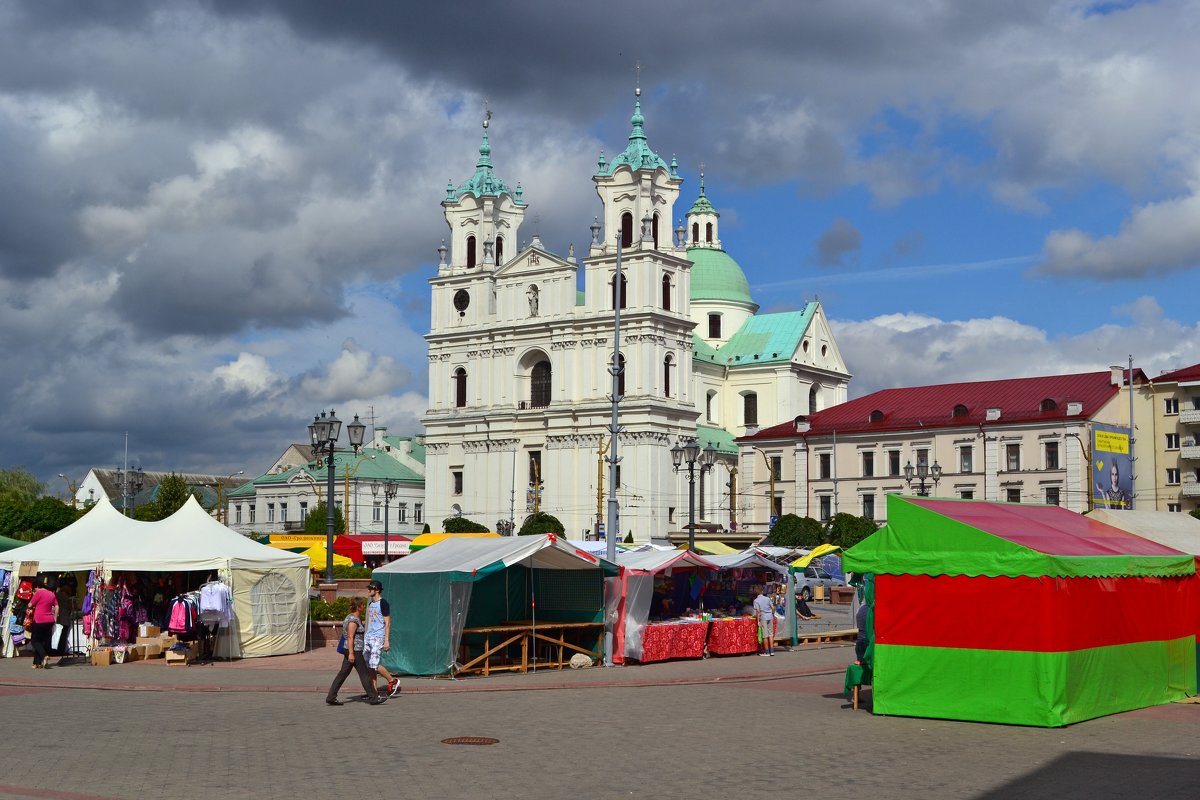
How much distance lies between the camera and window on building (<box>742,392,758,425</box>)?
114m

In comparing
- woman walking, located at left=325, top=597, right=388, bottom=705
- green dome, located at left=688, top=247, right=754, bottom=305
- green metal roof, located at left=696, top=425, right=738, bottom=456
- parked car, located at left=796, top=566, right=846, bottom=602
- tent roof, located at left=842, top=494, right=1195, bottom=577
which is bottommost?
parked car, located at left=796, top=566, right=846, bottom=602

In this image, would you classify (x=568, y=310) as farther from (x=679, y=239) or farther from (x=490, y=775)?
(x=490, y=775)

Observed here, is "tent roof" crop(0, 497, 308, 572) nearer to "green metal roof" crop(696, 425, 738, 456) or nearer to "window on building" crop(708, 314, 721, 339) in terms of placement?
"green metal roof" crop(696, 425, 738, 456)

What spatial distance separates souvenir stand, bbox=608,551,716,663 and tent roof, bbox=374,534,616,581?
28.7 inches

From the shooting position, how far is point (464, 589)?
25016mm

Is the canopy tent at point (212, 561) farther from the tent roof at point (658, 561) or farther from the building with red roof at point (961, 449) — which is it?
the building with red roof at point (961, 449)

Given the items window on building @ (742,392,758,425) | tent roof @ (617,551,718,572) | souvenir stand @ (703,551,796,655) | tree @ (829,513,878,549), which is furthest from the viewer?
window on building @ (742,392,758,425)

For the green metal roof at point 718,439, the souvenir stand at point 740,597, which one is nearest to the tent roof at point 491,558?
the souvenir stand at point 740,597

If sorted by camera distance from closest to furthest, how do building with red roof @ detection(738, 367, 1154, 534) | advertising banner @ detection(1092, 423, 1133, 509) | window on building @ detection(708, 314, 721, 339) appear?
advertising banner @ detection(1092, 423, 1133, 509) → building with red roof @ detection(738, 367, 1154, 534) → window on building @ detection(708, 314, 721, 339)

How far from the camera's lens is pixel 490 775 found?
45.1 ft

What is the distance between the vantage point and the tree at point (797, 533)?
72938 millimetres

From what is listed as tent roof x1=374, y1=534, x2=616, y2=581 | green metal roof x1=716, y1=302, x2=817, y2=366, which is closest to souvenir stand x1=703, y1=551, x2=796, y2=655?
tent roof x1=374, y1=534, x2=616, y2=581

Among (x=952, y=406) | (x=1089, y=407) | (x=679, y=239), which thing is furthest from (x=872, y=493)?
(x=679, y=239)

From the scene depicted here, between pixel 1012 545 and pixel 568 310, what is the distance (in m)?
84.8
